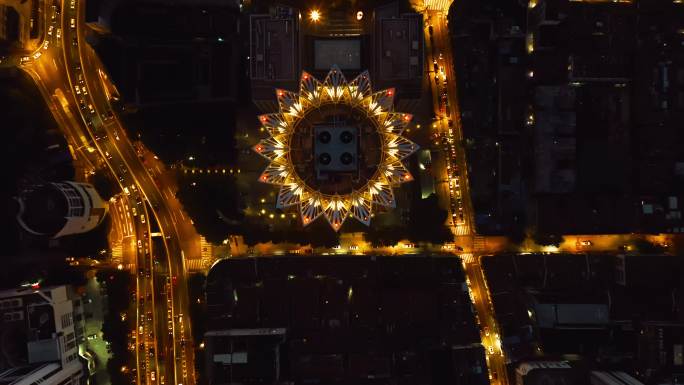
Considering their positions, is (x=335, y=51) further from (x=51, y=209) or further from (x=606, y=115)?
(x=51, y=209)

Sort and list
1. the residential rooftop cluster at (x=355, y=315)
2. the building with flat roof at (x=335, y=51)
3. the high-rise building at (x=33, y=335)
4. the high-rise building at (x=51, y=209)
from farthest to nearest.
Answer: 1. the residential rooftop cluster at (x=355, y=315)
2. the building with flat roof at (x=335, y=51)
3. the high-rise building at (x=33, y=335)
4. the high-rise building at (x=51, y=209)

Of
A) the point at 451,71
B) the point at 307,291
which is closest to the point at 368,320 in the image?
the point at 307,291

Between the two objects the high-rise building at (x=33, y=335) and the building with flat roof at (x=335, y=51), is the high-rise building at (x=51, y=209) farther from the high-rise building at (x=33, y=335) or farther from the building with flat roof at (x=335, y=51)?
the building with flat roof at (x=335, y=51)

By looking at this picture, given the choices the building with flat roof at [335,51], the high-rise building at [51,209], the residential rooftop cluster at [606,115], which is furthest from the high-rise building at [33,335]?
the residential rooftop cluster at [606,115]

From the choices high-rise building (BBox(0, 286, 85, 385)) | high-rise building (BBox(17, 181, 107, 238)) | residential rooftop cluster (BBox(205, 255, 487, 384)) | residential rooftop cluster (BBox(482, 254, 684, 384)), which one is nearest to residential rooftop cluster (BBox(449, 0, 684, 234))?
residential rooftop cluster (BBox(482, 254, 684, 384))

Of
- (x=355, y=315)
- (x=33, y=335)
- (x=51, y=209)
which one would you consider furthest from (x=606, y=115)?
(x=33, y=335)
